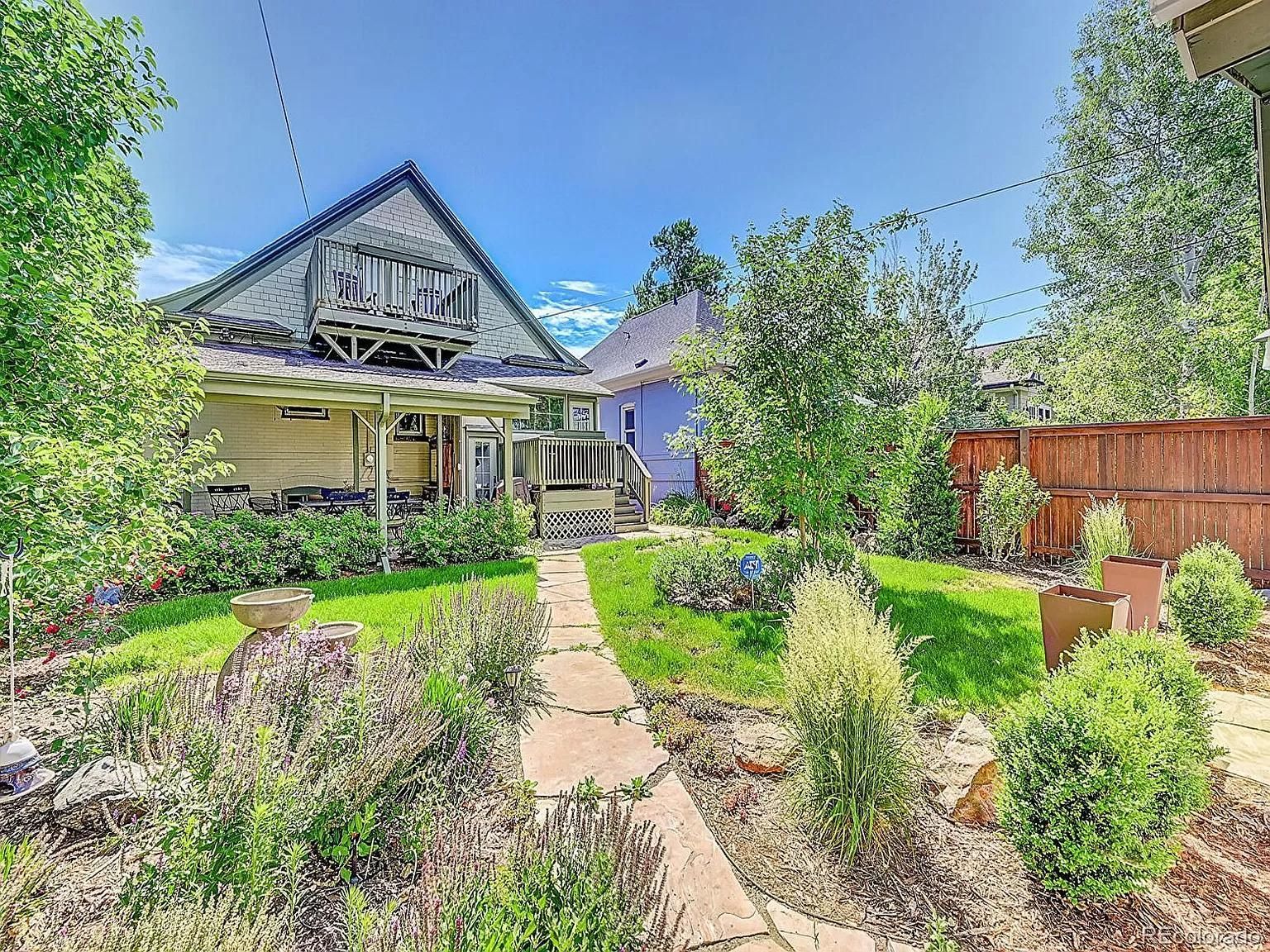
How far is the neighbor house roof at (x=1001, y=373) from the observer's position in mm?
17391

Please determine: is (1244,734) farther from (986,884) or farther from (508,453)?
(508,453)

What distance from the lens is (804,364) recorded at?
5.60 metres

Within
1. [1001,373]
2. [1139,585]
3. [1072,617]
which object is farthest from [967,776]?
[1001,373]

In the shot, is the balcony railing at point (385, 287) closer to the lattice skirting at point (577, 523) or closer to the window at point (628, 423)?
the lattice skirting at point (577, 523)

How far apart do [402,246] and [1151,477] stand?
46.8ft

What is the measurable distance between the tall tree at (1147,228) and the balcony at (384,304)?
14.1 metres

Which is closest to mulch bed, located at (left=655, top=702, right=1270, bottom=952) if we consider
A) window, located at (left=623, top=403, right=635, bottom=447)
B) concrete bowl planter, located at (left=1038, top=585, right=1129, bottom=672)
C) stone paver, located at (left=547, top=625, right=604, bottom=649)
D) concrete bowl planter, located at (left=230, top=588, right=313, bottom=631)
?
concrete bowl planter, located at (left=1038, top=585, right=1129, bottom=672)

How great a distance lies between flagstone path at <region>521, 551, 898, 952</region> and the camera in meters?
1.78

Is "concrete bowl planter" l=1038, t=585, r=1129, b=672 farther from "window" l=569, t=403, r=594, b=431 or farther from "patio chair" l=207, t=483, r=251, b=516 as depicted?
"window" l=569, t=403, r=594, b=431

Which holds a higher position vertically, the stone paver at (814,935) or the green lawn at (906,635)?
the green lawn at (906,635)

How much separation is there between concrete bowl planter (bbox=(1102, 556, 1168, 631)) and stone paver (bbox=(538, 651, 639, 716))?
12.8 ft

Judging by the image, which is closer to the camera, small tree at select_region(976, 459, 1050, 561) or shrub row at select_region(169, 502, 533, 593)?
shrub row at select_region(169, 502, 533, 593)

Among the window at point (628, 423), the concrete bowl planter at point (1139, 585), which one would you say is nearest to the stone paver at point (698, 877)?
the concrete bowl planter at point (1139, 585)

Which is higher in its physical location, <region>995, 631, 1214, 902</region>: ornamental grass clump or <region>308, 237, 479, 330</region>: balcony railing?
<region>308, 237, 479, 330</region>: balcony railing
